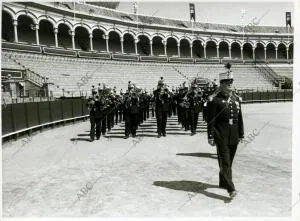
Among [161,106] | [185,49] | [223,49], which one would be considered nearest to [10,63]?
[161,106]

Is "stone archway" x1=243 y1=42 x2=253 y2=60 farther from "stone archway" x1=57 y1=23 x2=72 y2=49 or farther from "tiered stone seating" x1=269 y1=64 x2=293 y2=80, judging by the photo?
"stone archway" x1=57 y1=23 x2=72 y2=49

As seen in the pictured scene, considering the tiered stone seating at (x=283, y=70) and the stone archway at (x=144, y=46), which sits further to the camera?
the tiered stone seating at (x=283, y=70)

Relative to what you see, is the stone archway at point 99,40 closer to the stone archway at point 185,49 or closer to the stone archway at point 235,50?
the stone archway at point 185,49

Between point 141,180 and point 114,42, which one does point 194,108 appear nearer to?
point 141,180

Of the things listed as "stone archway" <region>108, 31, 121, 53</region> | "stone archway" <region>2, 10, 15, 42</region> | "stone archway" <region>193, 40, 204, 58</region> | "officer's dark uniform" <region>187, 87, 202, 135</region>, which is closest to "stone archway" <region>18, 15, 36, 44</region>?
"stone archway" <region>2, 10, 15, 42</region>

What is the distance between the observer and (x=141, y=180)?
7.08 m

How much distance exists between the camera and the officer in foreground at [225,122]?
19.6 ft

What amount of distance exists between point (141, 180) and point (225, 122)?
1.93m

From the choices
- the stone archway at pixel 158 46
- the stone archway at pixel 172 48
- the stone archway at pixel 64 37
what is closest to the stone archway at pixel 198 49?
the stone archway at pixel 172 48

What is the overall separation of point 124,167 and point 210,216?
3478 mm

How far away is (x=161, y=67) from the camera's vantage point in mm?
42906

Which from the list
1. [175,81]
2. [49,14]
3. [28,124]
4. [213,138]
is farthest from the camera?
[175,81]

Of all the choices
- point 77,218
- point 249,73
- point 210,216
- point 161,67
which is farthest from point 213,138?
point 249,73

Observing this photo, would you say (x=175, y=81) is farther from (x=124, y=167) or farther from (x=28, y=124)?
(x=124, y=167)
